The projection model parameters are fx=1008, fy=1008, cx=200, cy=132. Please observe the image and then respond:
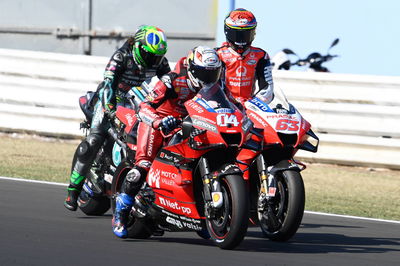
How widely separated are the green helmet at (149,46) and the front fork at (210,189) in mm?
1759

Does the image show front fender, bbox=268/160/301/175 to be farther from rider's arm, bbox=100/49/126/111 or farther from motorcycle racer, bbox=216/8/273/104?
rider's arm, bbox=100/49/126/111

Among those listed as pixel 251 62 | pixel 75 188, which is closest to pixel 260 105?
pixel 251 62

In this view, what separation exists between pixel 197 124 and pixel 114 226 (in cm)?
124

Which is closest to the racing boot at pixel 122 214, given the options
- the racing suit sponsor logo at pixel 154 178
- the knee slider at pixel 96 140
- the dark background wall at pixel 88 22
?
the racing suit sponsor logo at pixel 154 178

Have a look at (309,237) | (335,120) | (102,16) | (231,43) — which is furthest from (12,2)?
(309,237)

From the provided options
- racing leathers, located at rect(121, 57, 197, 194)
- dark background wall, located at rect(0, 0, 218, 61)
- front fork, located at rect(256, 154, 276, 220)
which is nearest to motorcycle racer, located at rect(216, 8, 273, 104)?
racing leathers, located at rect(121, 57, 197, 194)

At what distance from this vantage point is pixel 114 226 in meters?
8.16

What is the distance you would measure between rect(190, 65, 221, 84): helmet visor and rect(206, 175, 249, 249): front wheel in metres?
0.85

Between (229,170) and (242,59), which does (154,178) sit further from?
(242,59)

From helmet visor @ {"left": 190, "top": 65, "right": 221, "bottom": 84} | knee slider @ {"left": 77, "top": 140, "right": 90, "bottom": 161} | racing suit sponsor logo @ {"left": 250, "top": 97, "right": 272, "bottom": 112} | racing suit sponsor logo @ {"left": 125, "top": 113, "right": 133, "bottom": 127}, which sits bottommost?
knee slider @ {"left": 77, "top": 140, "right": 90, "bottom": 161}

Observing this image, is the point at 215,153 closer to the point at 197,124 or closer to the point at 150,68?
the point at 197,124

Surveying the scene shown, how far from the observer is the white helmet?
780 cm

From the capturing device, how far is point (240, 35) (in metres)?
9.84

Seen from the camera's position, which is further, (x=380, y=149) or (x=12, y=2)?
(x=12, y=2)
